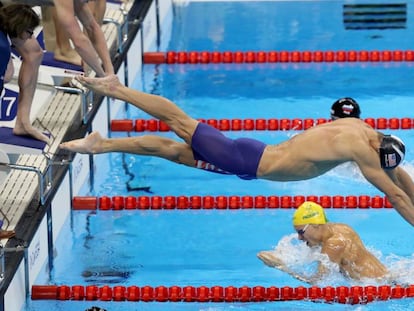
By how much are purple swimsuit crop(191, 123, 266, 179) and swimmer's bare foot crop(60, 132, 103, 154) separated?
47 centimetres

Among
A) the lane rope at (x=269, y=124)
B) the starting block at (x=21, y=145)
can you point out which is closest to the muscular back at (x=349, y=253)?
the starting block at (x=21, y=145)

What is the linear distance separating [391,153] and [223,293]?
3.95ft

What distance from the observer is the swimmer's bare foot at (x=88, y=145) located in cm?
629

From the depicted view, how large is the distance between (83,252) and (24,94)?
981 millimetres

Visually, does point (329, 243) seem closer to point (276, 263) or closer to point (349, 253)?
point (349, 253)

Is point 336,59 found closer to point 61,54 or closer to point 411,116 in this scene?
point 411,116

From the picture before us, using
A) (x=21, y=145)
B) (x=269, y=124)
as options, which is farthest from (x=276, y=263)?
(x=269, y=124)

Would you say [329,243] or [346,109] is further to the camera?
[346,109]

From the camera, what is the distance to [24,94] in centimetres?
721

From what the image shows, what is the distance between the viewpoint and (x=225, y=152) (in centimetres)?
632

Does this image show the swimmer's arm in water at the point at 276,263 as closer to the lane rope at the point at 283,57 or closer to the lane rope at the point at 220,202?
the lane rope at the point at 220,202

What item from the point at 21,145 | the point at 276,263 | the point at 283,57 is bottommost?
the point at 276,263

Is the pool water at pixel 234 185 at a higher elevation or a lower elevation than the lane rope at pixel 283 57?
lower

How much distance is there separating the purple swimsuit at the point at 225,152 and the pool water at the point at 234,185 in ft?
2.53
